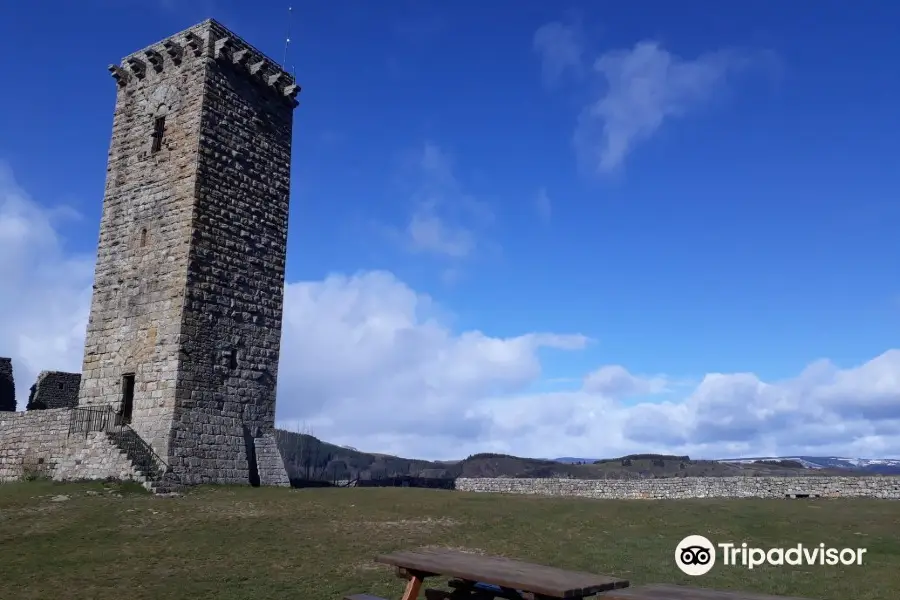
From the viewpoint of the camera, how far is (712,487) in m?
20.6

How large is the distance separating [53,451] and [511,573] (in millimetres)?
16707

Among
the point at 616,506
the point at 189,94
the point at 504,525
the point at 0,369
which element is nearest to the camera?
the point at 504,525

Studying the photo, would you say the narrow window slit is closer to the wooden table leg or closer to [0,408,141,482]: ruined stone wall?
[0,408,141,482]: ruined stone wall

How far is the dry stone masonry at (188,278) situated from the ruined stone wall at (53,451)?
5cm

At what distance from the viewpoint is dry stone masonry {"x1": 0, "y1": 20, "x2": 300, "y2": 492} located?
58.0 ft

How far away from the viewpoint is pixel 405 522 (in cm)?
1292

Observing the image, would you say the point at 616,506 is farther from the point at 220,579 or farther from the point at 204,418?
the point at 204,418

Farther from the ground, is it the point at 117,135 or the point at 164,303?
the point at 117,135

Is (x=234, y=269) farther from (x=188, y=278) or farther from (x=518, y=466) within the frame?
(x=518, y=466)

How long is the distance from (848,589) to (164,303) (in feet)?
53.5

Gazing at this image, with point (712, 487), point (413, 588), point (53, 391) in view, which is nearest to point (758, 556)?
point (413, 588)

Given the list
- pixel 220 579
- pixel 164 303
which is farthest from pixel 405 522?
pixel 164 303

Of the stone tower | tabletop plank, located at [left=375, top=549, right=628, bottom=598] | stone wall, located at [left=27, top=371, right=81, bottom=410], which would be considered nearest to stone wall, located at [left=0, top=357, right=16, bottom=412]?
stone wall, located at [left=27, top=371, right=81, bottom=410]

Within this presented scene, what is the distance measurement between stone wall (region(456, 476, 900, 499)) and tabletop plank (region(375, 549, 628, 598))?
1535 cm
